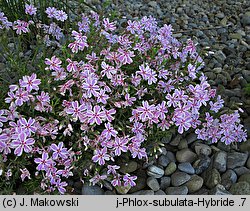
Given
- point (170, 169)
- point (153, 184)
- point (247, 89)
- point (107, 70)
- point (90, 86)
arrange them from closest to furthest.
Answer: point (90, 86) → point (107, 70) → point (153, 184) → point (170, 169) → point (247, 89)

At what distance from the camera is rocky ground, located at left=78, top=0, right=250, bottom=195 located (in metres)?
2.40

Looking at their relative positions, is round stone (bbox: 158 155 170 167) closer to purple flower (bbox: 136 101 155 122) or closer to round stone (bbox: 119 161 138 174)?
round stone (bbox: 119 161 138 174)

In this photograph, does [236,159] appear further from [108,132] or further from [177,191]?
[108,132]

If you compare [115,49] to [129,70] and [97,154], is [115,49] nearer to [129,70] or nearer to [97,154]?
[129,70]

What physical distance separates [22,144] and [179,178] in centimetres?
87

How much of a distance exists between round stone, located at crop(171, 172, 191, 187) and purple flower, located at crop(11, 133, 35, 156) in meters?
0.81

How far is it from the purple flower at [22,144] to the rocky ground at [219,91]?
0.43 metres

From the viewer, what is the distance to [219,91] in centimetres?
295

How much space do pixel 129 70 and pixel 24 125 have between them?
767 mm

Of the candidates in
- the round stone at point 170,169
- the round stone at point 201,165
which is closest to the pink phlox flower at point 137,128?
the round stone at point 170,169

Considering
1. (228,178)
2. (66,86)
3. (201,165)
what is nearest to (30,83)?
(66,86)

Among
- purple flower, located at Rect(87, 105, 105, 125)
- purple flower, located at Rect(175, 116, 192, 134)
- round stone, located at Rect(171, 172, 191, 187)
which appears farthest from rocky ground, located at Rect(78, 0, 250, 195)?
purple flower, located at Rect(87, 105, 105, 125)

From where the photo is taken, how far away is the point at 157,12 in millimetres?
3936

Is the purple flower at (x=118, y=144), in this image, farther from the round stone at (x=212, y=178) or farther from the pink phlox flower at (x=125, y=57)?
the round stone at (x=212, y=178)
